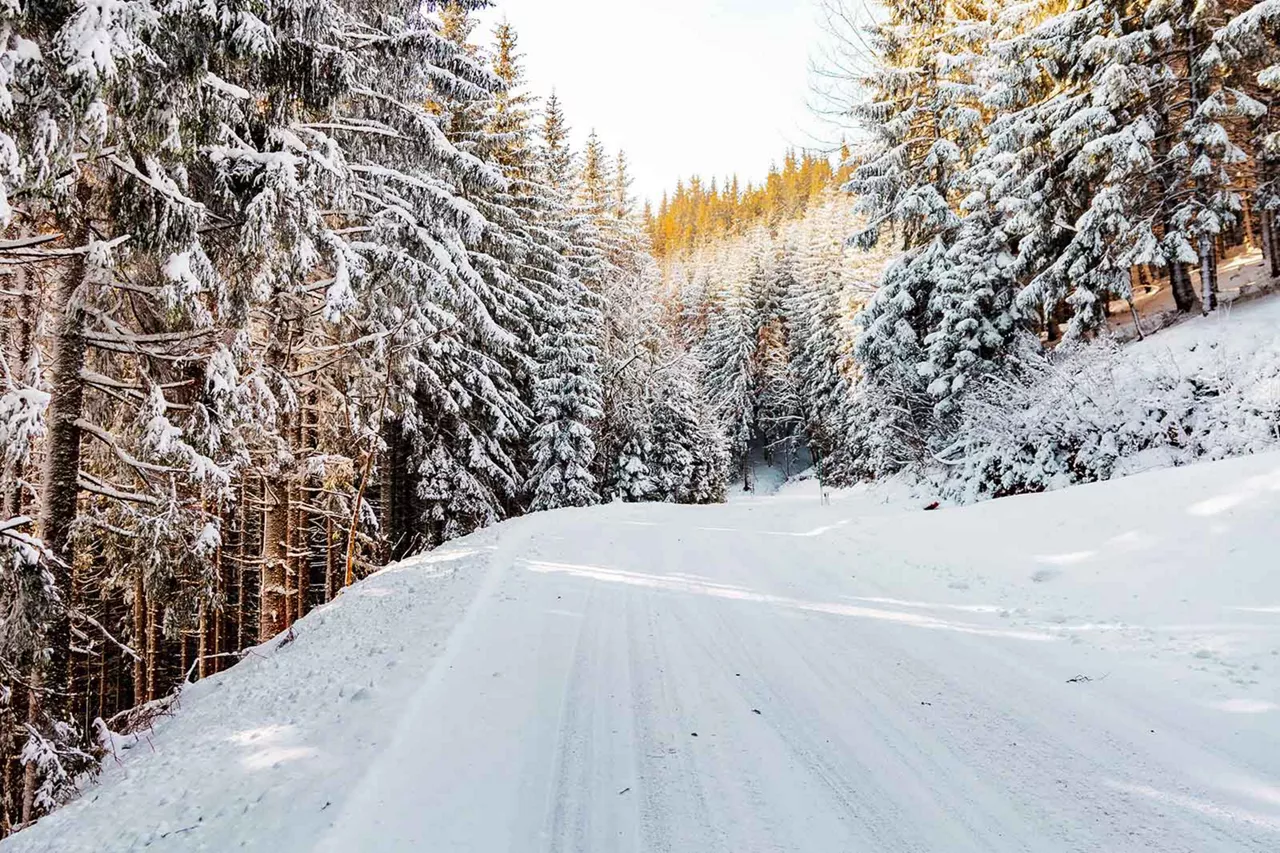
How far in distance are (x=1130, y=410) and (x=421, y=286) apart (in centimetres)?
1145

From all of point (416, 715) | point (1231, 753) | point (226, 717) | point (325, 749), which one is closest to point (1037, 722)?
point (1231, 753)

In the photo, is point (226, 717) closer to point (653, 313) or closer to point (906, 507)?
point (906, 507)

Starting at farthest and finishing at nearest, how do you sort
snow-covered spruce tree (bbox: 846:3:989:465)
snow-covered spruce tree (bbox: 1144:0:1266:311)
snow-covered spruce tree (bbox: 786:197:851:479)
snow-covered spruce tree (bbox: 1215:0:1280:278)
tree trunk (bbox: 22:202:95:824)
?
snow-covered spruce tree (bbox: 786:197:851:479) < snow-covered spruce tree (bbox: 846:3:989:465) < snow-covered spruce tree (bbox: 1144:0:1266:311) < snow-covered spruce tree (bbox: 1215:0:1280:278) < tree trunk (bbox: 22:202:95:824)

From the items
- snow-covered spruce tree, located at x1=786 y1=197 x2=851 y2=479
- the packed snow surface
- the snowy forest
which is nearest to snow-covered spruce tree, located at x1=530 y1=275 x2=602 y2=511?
the snowy forest

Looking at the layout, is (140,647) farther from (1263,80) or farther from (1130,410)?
(1263,80)

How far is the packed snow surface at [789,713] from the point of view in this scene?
291 centimetres

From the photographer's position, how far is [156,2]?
16.4 feet

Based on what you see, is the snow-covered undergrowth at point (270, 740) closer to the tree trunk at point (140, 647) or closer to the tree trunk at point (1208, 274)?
the tree trunk at point (140, 647)

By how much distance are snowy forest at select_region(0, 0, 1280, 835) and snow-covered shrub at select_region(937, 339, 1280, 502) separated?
62 millimetres

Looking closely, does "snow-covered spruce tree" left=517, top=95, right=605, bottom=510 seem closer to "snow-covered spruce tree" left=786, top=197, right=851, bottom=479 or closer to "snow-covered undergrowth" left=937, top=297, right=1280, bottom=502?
"snow-covered undergrowth" left=937, top=297, right=1280, bottom=502

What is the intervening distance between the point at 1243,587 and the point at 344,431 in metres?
14.1

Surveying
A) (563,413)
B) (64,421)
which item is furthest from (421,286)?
(563,413)

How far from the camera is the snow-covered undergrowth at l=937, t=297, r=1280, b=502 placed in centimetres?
870

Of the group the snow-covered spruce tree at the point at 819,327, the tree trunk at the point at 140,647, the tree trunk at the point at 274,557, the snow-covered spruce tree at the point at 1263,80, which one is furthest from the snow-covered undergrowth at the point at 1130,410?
the snow-covered spruce tree at the point at 819,327
